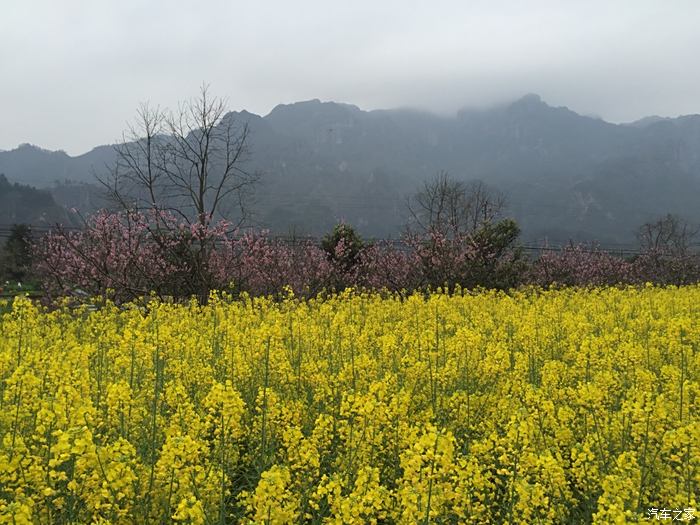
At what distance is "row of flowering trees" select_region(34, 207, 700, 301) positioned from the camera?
15.0 m

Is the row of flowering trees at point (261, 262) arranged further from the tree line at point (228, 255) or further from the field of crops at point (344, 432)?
the field of crops at point (344, 432)

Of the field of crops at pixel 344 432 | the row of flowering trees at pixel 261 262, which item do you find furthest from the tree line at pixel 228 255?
the field of crops at pixel 344 432

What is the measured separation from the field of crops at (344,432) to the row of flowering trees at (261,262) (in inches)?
271

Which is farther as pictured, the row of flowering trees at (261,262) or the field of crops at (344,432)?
the row of flowering trees at (261,262)

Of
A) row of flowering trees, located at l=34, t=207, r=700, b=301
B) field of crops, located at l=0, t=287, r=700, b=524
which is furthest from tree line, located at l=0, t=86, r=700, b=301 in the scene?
field of crops, located at l=0, t=287, r=700, b=524

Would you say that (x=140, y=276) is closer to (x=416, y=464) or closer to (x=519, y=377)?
(x=519, y=377)

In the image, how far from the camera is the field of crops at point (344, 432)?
9.29ft

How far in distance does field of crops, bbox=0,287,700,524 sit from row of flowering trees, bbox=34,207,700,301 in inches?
271

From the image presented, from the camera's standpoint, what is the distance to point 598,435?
13.0 ft

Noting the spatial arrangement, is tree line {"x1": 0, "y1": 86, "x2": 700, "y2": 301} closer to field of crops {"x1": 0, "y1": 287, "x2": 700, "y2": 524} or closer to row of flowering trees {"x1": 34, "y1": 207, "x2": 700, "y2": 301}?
row of flowering trees {"x1": 34, "y1": 207, "x2": 700, "y2": 301}

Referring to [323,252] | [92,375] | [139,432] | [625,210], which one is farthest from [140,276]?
[625,210]

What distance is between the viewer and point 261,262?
16.4 meters

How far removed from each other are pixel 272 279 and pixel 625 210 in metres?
187

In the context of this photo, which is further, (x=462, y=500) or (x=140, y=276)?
(x=140, y=276)
